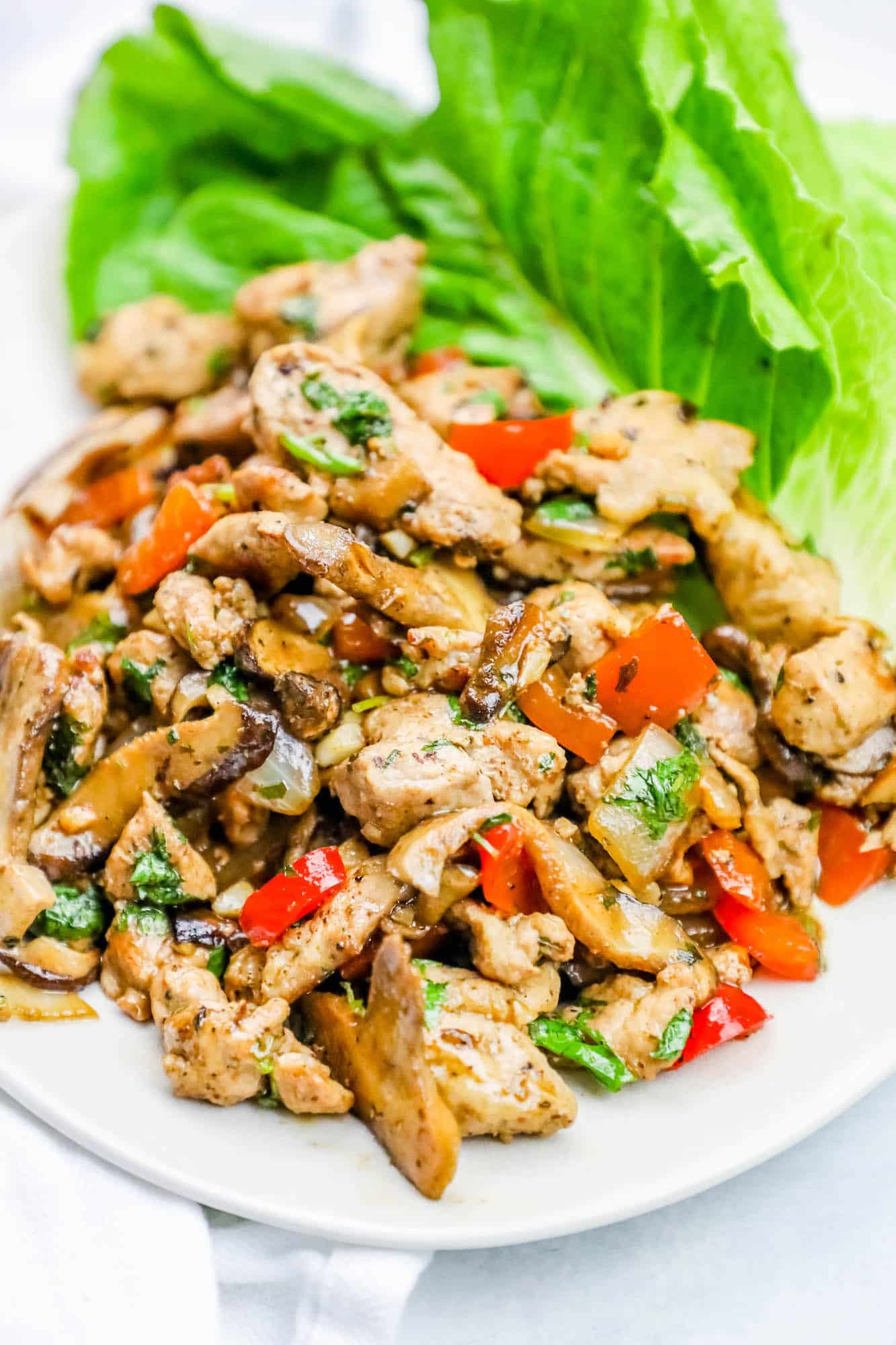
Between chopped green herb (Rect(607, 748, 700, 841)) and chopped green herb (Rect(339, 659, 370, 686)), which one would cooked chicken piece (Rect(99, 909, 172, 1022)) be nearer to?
chopped green herb (Rect(339, 659, 370, 686))

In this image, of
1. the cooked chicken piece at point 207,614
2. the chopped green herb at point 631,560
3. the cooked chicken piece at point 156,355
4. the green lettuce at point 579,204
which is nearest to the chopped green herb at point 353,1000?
the cooked chicken piece at point 207,614

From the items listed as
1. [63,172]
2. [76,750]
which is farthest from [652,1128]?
[63,172]

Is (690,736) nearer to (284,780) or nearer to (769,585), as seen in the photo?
(769,585)

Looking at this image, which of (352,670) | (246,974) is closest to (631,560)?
(352,670)

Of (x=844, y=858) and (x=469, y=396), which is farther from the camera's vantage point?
(x=469, y=396)

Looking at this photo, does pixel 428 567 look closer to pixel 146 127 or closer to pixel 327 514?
pixel 327 514
